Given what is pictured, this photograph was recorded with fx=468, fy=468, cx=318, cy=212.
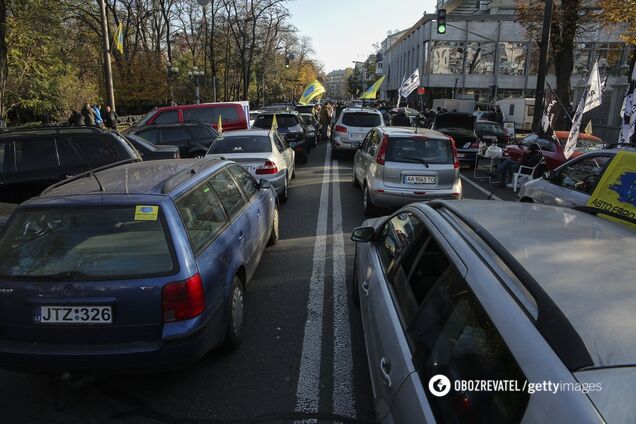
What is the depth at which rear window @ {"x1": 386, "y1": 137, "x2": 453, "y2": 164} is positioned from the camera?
8000mm

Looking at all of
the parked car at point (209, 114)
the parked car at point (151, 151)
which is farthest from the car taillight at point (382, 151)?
the parked car at point (209, 114)

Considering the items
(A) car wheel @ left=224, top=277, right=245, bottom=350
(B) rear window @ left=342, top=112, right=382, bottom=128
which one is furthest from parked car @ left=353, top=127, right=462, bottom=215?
(B) rear window @ left=342, top=112, right=382, bottom=128

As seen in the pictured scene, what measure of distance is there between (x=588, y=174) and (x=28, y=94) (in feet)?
90.6

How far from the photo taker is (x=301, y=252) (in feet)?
21.4

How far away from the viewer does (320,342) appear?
409 cm

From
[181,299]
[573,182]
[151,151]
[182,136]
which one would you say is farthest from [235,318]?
[182,136]

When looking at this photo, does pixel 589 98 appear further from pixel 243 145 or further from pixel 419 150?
pixel 243 145

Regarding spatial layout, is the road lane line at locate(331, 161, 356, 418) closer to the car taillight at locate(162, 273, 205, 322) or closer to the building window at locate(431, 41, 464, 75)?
the car taillight at locate(162, 273, 205, 322)

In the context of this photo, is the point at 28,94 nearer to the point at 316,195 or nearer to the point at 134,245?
the point at 316,195

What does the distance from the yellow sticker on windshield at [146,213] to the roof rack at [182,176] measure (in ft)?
0.72

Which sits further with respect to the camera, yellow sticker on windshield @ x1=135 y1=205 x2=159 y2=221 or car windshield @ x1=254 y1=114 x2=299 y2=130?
car windshield @ x1=254 y1=114 x2=299 y2=130

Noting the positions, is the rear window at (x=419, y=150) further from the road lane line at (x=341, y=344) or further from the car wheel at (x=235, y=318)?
the car wheel at (x=235, y=318)

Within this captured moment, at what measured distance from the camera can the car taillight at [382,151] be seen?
8.08 metres

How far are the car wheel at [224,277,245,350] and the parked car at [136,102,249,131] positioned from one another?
42.1ft
